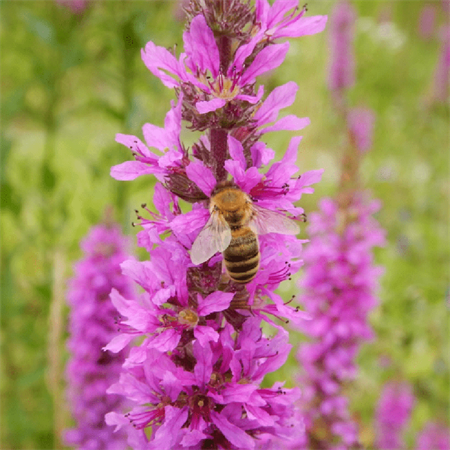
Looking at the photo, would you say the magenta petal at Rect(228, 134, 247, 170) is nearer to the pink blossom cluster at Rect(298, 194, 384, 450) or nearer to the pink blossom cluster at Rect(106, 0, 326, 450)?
the pink blossom cluster at Rect(106, 0, 326, 450)

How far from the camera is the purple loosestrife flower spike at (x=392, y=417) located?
4.94m

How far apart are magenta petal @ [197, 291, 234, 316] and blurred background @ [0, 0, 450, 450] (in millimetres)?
1017

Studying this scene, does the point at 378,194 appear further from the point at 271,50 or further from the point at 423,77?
the point at 271,50

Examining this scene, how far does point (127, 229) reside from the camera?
487 cm

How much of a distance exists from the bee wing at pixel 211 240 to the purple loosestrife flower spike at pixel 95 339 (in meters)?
1.93

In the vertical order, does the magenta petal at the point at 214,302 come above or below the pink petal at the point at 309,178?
below

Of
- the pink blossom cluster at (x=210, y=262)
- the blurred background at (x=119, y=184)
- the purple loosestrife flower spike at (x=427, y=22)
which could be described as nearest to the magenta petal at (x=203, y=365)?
the pink blossom cluster at (x=210, y=262)

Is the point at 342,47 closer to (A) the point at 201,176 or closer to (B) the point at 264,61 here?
(B) the point at 264,61

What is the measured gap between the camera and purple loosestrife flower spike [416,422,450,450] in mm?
4676

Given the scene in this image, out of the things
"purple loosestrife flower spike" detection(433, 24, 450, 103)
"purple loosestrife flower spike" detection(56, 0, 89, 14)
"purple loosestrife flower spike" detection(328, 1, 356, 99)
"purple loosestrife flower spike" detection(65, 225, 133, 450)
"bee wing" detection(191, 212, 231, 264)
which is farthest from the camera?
"purple loosestrife flower spike" detection(433, 24, 450, 103)

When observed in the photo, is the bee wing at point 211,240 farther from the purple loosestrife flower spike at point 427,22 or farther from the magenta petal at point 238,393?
the purple loosestrife flower spike at point 427,22

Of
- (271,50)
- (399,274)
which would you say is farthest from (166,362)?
(399,274)

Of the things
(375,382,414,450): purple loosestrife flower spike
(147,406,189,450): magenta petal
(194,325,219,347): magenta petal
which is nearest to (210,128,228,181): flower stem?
(194,325,219,347): magenta petal

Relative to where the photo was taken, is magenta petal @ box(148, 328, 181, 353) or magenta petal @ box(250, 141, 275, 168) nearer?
magenta petal @ box(148, 328, 181, 353)
